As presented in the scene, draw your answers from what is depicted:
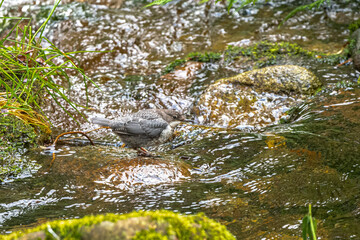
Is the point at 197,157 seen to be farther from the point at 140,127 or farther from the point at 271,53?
the point at 271,53

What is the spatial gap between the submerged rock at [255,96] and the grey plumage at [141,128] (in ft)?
4.12

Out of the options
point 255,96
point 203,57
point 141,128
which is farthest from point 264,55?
point 141,128

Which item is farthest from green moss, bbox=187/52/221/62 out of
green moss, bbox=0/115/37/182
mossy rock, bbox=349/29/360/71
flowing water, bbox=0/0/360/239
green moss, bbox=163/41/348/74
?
green moss, bbox=0/115/37/182

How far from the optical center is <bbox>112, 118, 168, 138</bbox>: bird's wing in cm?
544

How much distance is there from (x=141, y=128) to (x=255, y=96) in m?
2.41

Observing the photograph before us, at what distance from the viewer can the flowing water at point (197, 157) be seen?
136 inches

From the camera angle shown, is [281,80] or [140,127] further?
[281,80]

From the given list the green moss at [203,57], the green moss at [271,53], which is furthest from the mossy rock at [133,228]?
the green moss at [203,57]

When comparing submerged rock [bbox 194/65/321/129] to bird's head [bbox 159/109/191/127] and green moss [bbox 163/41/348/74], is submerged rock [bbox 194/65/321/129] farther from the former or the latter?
green moss [bbox 163/41/348/74]

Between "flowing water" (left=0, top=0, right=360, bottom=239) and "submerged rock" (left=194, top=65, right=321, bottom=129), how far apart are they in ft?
1.23

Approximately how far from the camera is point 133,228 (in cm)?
149

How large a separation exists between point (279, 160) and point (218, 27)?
6.14m

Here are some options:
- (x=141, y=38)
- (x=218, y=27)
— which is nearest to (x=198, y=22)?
(x=218, y=27)

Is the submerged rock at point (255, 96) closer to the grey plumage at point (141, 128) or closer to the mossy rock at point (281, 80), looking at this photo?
the mossy rock at point (281, 80)
